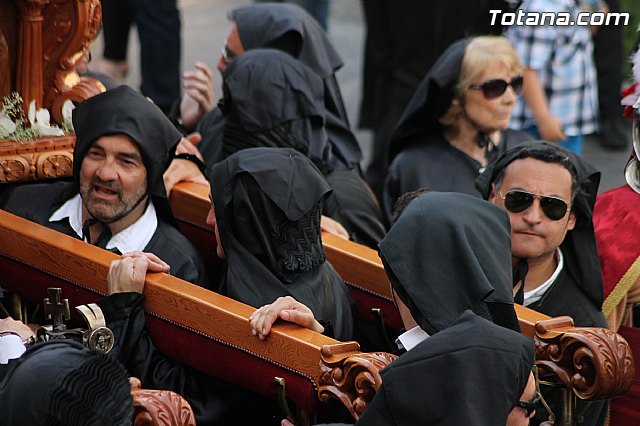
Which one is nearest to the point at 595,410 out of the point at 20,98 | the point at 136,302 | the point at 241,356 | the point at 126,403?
the point at 241,356

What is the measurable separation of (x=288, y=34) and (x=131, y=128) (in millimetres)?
2072

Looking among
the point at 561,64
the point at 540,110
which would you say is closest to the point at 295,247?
the point at 540,110

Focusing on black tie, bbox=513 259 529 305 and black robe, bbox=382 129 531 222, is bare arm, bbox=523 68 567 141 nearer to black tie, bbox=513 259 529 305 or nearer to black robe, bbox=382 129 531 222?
black robe, bbox=382 129 531 222

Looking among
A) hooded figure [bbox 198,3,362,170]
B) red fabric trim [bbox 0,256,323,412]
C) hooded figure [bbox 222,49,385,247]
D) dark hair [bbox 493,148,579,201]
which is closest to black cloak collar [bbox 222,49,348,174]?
hooded figure [bbox 222,49,385,247]

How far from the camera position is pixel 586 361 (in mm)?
3842

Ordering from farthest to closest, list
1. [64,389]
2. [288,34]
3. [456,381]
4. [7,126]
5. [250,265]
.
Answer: [288,34]
[7,126]
[250,265]
[456,381]
[64,389]

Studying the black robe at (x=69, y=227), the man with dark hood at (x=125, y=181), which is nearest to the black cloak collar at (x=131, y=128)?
the man with dark hood at (x=125, y=181)

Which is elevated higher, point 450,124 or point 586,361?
point 586,361

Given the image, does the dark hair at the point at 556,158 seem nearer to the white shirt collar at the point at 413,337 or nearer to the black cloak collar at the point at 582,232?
the black cloak collar at the point at 582,232

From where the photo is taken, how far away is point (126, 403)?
9.98ft

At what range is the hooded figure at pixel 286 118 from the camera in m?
5.52

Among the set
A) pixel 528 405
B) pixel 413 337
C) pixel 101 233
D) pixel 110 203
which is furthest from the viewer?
pixel 101 233

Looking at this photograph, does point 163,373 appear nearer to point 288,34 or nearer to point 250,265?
point 250,265

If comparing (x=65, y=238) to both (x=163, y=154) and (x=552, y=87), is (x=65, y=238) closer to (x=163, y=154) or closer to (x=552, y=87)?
(x=163, y=154)
